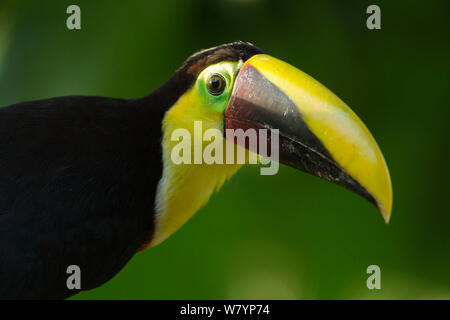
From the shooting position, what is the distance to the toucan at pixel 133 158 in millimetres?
2096

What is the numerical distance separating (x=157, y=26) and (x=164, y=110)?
67.9 inches

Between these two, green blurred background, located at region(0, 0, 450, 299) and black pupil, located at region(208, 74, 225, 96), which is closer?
black pupil, located at region(208, 74, 225, 96)

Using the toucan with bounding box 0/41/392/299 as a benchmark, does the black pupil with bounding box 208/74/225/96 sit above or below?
above

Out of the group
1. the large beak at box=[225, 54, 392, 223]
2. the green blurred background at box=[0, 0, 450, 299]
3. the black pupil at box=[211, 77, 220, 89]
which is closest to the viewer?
the large beak at box=[225, 54, 392, 223]

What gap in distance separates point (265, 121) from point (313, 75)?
1833mm

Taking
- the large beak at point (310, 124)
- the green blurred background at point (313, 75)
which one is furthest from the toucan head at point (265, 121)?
the green blurred background at point (313, 75)

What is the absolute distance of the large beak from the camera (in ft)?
6.79

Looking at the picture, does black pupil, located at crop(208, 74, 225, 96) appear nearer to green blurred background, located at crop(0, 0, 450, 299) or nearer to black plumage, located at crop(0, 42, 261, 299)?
black plumage, located at crop(0, 42, 261, 299)

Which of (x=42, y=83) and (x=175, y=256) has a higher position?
(x=42, y=83)

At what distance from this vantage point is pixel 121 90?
3.84 meters

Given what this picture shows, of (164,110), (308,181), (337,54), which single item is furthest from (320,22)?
(164,110)

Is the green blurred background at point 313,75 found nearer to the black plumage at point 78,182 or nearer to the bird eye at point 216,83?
the black plumage at point 78,182

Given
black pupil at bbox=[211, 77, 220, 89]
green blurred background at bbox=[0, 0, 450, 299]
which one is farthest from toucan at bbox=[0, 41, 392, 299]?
green blurred background at bbox=[0, 0, 450, 299]

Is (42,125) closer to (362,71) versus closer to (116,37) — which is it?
(116,37)
